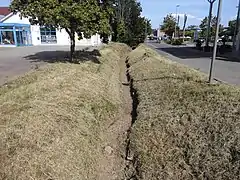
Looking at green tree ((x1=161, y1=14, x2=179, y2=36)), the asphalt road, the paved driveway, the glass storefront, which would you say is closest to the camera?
the paved driveway

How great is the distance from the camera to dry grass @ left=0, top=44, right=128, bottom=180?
3.97m

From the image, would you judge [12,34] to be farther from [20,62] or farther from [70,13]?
[70,13]

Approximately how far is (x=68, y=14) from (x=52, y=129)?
6.70m

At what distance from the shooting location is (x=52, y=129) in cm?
485

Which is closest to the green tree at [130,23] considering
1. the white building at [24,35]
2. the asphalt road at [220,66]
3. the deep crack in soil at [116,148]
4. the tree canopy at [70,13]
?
the white building at [24,35]

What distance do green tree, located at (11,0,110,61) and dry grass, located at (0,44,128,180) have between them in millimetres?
3473

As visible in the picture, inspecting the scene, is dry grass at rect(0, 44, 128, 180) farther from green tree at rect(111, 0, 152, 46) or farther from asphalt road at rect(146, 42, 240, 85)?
green tree at rect(111, 0, 152, 46)

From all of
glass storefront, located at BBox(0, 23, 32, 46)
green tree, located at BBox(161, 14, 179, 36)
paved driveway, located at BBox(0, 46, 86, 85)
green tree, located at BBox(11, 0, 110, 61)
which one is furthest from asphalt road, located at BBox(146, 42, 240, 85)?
green tree, located at BBox(161, 14, 179, 36)

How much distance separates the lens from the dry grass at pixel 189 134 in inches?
159

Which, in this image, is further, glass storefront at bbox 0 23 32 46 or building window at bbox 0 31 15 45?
building window at bbox 0 31 15 45

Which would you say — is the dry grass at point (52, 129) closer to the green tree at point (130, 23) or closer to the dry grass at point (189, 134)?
the dry grass at point (189, 134)

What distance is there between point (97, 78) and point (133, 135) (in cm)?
462

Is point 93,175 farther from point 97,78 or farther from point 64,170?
point 97,78

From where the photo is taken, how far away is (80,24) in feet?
36.0
